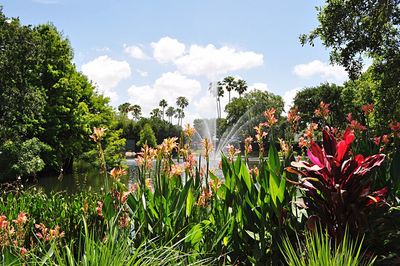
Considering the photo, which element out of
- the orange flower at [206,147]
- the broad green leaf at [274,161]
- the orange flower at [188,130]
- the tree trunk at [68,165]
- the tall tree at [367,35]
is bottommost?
the tree trunk at [68,165]

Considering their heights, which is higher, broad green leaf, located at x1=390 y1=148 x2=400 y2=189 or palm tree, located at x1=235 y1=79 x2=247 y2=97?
palm tree, located at x1=235 y1=79 x2=247 y2=97

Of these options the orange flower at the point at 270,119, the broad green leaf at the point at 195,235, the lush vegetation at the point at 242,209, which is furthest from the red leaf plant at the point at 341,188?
the broad green leaf at the point at 195,235

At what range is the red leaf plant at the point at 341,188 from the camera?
2.35 metres

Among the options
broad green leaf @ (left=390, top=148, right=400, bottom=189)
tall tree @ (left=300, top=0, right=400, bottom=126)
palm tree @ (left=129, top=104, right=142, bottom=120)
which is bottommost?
broad green leaf @ (left=390, top=148, right=400, bottom=189)

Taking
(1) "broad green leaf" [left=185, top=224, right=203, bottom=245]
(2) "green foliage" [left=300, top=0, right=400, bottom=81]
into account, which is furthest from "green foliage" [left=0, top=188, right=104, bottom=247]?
(2) "green foliage" [left=300, top=0, right=400, bottom=81]

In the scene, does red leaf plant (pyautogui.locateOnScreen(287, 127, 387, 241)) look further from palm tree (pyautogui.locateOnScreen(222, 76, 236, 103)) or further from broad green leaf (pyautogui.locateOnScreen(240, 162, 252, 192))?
palm tree (pyautogui.locateOnScreen(222, 76, 236, 103))

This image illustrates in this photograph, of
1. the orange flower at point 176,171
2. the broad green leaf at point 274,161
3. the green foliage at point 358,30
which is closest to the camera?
the broad green leaf at point 274,161

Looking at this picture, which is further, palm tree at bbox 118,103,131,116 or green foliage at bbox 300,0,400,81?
palm tree at bbox 118,103,131,116

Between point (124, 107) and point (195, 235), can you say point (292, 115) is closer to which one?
point (195, 235)

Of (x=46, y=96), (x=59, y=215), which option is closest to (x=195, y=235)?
(x=59, y=215)

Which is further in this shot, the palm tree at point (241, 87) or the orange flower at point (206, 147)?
the palm tree at point (241, 87)

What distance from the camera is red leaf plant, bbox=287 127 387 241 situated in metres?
2.35

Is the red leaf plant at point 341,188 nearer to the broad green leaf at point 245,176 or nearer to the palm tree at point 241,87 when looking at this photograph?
the broad green leaf at point 245,176

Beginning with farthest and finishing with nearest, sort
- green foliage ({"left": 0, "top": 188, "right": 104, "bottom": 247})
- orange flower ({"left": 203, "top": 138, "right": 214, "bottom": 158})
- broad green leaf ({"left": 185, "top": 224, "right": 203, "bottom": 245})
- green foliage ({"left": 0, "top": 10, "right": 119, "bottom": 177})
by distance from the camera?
green foliage ({"left": 0, "top": 10, "right": 119, "bottom": 177}) < green foliage ({"left": 0, "top": 188, "right": 104, "bottom": 247}) < orange flower ({"left": 203, "top": 138, "right": 214, "bottom": 158}) < broad green leaf ({"left": 185, "top": 224, "right": 203, "bottom": 245})
